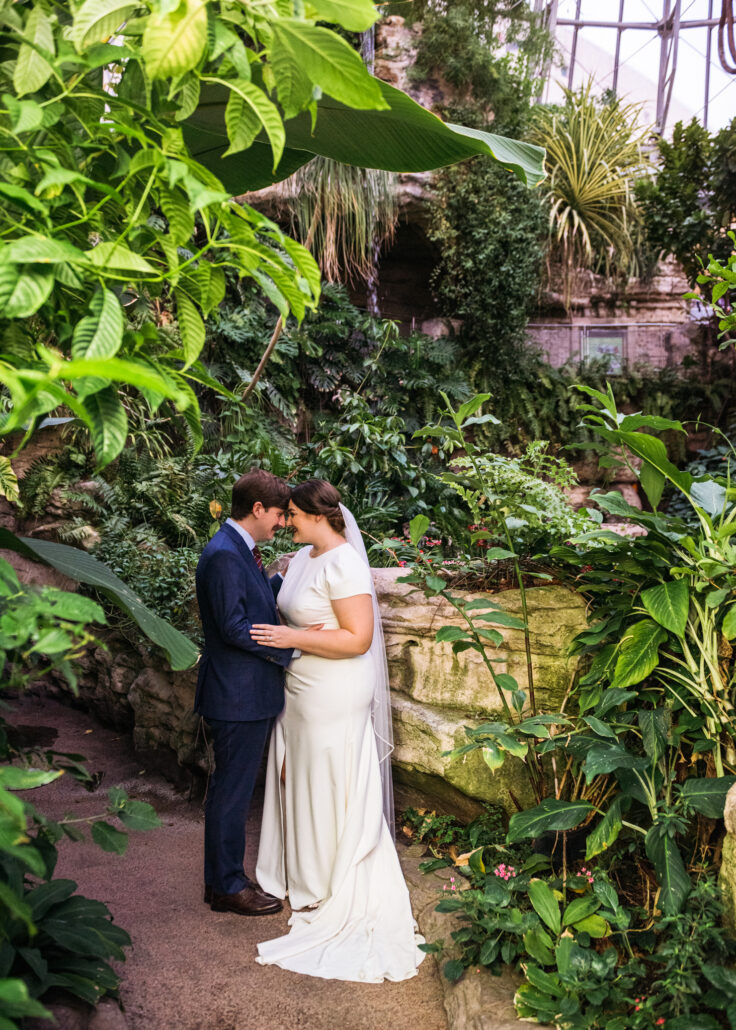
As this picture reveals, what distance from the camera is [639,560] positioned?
2682 millimetres

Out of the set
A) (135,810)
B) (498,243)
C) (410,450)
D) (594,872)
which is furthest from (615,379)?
(135,810)

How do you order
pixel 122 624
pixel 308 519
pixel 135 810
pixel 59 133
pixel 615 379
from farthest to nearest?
pixel 615 379 < pixel 122 624 < pixel 308 519 < pixel 135 810 < pixel 59 133

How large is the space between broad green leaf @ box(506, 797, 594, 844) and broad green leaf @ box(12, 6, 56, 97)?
7.30 ft

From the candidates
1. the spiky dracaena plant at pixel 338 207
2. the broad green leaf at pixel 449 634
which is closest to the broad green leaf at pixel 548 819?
the broad green leaf at pixel 449 634

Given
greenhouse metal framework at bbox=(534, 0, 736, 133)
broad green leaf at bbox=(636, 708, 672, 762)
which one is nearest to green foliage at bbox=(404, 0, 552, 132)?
greenhouse metal framework at bbox=(534, 0, 736, 133)

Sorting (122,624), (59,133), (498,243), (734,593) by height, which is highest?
(498,243)

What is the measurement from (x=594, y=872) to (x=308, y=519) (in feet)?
5.63

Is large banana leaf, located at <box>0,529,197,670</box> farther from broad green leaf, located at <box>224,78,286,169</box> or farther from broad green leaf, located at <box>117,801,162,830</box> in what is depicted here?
broad green leaf, located at <box>224,78,286,169</box>

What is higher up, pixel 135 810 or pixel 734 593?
pixel 734 593

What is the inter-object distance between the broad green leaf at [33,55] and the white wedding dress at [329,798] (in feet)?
7.83

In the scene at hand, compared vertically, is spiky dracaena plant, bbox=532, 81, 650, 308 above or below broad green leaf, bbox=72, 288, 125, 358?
above

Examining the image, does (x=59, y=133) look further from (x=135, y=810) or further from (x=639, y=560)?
(x=639, y=560)

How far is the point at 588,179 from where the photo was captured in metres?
10.2

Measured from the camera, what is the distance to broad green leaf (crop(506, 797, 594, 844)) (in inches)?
91.9
